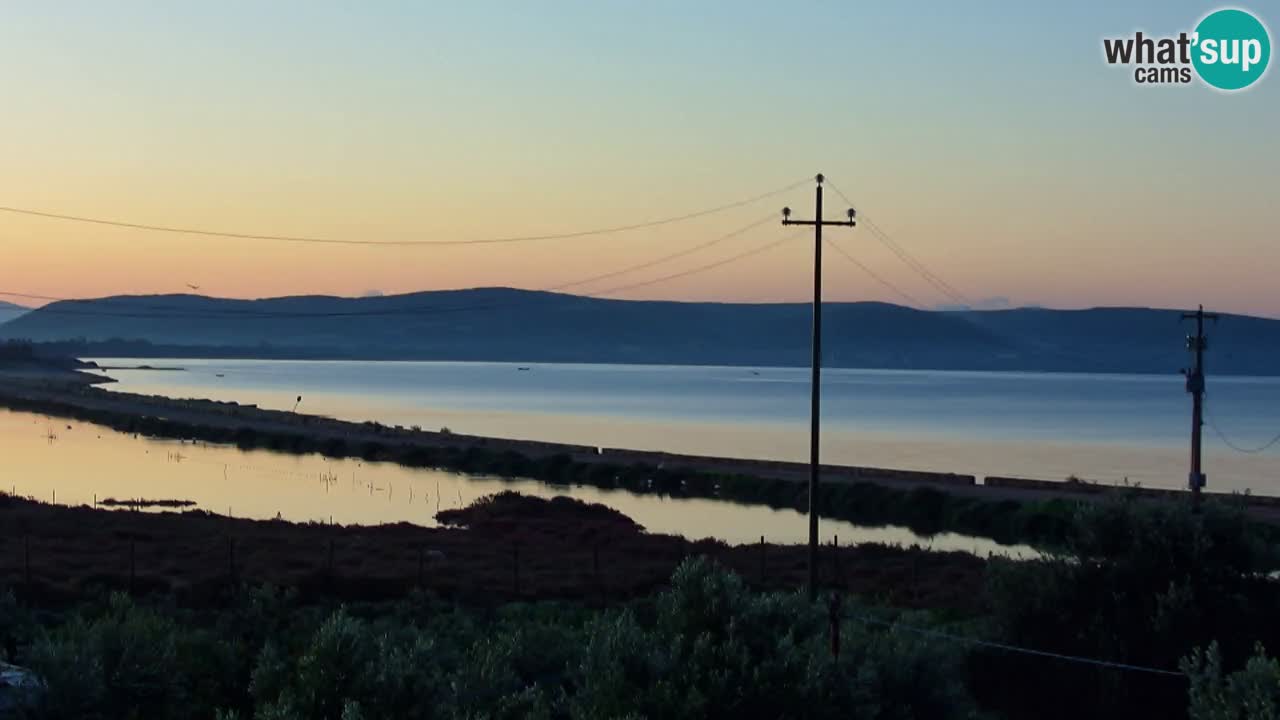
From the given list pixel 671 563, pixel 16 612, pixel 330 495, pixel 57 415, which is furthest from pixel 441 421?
pixel 16 612

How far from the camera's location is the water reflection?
185ft

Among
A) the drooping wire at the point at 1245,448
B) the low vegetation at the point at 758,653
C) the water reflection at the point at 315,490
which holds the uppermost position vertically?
the drooping wire at the point at 1245,448

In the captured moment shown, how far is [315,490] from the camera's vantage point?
226 ft

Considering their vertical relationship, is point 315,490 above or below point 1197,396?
below

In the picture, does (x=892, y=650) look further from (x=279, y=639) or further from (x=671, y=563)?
(x=671, y=563)

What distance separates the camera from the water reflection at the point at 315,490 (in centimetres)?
5641

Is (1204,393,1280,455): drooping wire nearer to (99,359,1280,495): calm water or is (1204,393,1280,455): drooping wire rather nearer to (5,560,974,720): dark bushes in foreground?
(99,359,1280,495): calm water

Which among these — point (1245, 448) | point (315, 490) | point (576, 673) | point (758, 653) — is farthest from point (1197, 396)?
point (1245, 448)

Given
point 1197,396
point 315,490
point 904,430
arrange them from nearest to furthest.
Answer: point 1197,396 < point 315,490 < point 904,430

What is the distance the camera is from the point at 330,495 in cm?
6656

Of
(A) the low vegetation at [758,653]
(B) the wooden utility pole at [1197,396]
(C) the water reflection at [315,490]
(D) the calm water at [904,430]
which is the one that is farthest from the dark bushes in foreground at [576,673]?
(D) the calm water at [904,430]

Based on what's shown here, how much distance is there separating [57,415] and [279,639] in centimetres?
11702

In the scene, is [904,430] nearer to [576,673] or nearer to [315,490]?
[315,490]

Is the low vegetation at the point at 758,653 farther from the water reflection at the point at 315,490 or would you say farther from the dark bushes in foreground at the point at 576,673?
the water reflection at the point at 315,490
